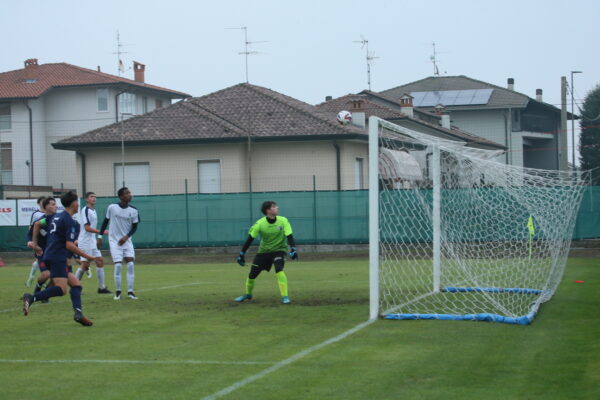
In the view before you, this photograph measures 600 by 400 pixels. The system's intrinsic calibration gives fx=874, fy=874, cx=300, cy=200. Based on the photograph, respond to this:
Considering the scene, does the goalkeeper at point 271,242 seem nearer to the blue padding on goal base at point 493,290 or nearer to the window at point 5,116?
the blue padding on goal base at point 493,290

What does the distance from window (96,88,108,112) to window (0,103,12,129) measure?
245 inches

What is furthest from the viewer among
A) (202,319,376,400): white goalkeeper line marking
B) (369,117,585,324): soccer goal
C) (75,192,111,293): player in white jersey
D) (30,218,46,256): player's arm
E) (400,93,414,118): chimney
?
(400,93,414,118): chimney

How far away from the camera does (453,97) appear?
6956 cm

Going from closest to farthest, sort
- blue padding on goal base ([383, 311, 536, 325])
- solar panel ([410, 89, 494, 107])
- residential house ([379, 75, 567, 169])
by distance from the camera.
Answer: blue padding on goal base ([383, 311, 536, 325])
residential house ([379, 75, 567, 169])
solar panel ([410, 89, 494, 107])

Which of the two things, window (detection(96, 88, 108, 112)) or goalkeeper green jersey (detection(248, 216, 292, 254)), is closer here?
goalkeeper green jersey (detection(248, 216, 292, 254))

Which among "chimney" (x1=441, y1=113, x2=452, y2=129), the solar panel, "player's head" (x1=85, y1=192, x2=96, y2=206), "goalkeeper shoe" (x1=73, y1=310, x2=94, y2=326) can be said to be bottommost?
"goalkeeper shoe" (x1=73, y1=310, x2=94, y2=326)

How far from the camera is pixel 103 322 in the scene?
1295cm

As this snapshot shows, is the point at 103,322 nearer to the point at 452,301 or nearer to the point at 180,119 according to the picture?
the point at 452,301

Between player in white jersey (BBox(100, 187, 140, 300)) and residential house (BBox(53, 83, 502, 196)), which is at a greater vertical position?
residential house (BBox(53, 83, 502, 196))

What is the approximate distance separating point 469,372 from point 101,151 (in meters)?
34.7

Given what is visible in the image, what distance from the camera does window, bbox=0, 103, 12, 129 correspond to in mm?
61344

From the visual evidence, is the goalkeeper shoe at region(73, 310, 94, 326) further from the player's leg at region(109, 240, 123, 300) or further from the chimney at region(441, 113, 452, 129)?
the chimney at region(441, 113, 452, 129)

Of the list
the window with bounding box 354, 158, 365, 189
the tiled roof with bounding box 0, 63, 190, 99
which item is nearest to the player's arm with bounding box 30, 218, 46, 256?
the window with bounding box 354, 158, 365, 189

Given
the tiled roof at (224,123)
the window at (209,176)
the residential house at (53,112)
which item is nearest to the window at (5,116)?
the residential house at (53,112)
